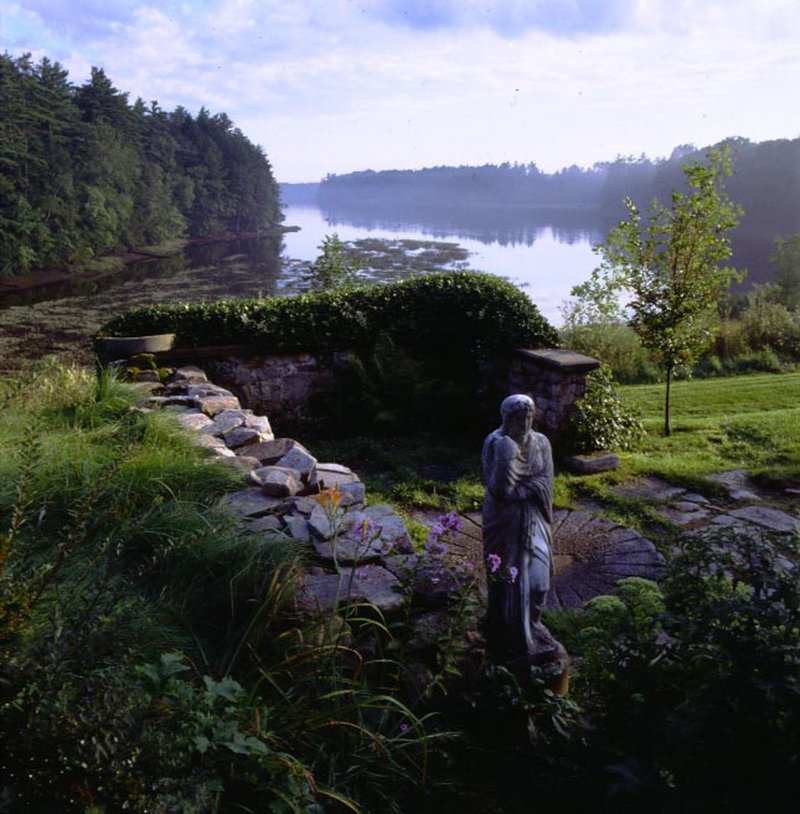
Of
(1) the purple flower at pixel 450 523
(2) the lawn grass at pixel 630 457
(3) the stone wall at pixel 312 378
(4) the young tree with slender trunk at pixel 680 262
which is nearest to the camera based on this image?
(1) the purple flower at pixel 450 523

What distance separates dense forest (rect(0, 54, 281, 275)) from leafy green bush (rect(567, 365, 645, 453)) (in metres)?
33.2

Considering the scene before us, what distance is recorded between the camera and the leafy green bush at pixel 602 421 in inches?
265

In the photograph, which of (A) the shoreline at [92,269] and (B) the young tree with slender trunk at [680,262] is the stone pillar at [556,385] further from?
(A) the shoreline at [92,269]

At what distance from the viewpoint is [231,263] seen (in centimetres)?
4253

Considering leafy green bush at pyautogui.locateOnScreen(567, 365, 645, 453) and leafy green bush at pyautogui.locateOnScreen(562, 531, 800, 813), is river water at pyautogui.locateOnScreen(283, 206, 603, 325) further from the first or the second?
leafy green bush at pyautogui.locateOnScreen(562, 531, 800, 813)

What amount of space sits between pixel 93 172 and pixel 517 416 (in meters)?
45.0

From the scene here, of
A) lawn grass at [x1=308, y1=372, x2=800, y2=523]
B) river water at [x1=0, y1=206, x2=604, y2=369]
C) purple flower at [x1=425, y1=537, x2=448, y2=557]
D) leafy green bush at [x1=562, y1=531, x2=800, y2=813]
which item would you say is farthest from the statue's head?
river water at [x1=0, y1=206, x2=604, y2=369]

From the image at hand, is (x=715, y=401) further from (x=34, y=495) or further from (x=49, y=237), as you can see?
(x=49, y=237)

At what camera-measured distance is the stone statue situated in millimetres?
2775

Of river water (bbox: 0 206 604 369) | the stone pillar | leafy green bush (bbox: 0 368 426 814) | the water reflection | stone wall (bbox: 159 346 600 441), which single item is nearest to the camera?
leafy green bush (bbox: 0 368 426 814)

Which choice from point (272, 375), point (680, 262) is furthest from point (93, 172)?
point (680, 262)

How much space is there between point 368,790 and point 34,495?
206 centimetres

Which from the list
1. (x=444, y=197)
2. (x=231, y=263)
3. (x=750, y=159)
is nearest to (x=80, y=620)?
(x=231, y=263)

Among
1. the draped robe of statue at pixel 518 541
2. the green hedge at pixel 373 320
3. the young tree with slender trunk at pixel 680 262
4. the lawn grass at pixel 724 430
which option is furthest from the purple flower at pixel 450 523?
the young tree with slender trunk at pixel 680 262
